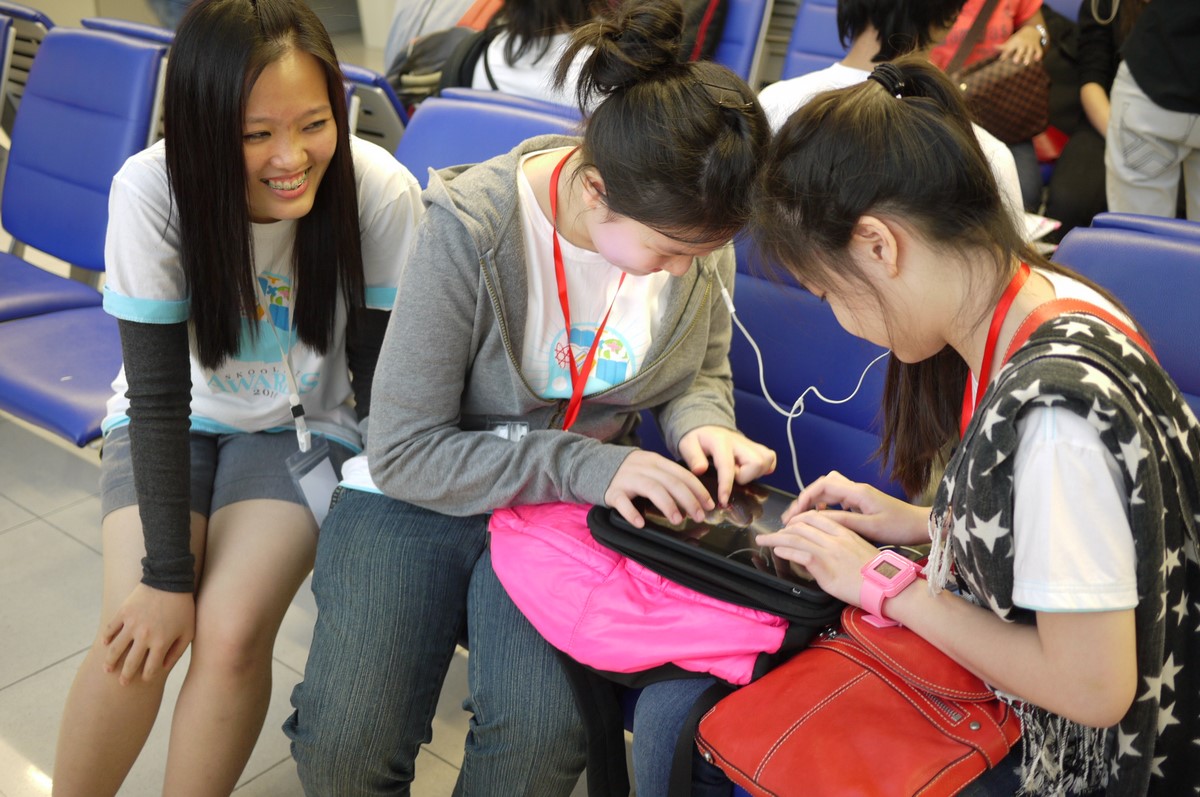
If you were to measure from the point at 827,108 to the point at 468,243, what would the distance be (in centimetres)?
51

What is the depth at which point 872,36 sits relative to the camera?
2.07 m

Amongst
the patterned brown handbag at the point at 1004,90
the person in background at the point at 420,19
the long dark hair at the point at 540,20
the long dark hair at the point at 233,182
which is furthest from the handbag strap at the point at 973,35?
the long dark hair at the point at 233,182

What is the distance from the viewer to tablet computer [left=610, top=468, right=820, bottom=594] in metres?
1.22

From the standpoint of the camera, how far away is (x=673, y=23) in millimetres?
1285

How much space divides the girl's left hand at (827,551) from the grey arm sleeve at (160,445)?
0.78 metres

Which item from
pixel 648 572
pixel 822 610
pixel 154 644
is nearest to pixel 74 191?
pixel 154 644

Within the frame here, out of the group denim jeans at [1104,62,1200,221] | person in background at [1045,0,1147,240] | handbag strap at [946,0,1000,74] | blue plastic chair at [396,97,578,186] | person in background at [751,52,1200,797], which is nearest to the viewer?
person in background at [751,52,1200,797]

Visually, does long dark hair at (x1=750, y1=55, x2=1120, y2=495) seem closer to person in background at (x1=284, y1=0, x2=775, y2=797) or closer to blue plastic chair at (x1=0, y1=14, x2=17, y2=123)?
person in background at (x1=284, y1=0, x2=775, y2=797)

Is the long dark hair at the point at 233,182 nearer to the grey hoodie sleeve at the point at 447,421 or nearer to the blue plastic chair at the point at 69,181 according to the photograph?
the grey hoodie sleeve at the point at 447,421

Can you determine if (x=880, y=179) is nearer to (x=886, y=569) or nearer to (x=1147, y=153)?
(x=886, y=569)

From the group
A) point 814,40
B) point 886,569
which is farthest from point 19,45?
point 886,569

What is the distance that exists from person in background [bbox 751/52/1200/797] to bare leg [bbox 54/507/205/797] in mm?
911

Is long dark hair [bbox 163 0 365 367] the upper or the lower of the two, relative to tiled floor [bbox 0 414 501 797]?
upper

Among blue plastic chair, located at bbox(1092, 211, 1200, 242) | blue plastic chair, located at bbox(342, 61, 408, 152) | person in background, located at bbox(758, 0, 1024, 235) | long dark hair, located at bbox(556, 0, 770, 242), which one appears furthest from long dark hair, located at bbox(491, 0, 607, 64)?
blue plastic chair, located at bbox(1092, 211, 1200, 242)
